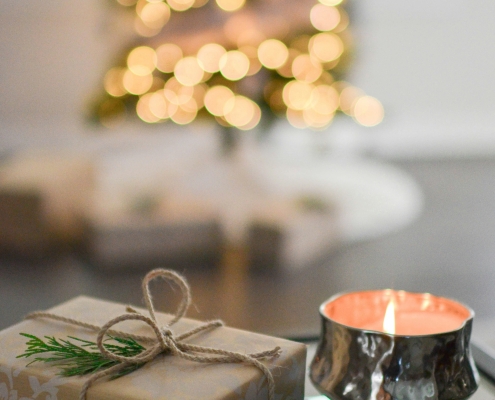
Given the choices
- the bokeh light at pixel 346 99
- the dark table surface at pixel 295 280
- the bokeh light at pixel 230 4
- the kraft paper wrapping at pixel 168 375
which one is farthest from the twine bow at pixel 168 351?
the bokeh light at pixel 346 99

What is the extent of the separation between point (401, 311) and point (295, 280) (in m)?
1.28

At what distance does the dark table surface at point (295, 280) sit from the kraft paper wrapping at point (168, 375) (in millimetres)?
893

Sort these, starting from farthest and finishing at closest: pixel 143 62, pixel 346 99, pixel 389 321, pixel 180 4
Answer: pixel 346 99
pixel 143 62
pixel 180 4
pixel 389 321

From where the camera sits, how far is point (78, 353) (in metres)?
0.50

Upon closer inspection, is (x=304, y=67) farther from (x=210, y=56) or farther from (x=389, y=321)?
(x=389, y=321)

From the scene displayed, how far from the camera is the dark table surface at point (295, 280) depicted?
5.35ft

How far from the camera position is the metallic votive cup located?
0.49 meters

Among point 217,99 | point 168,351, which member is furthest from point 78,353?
point 217,99

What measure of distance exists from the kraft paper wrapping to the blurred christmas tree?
1.79 meters

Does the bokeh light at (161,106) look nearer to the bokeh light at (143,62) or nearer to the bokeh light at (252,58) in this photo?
the bokeh light at (143,62)

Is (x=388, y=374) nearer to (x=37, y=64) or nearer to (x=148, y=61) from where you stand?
(x=148, y=61)

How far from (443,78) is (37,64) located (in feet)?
9.76

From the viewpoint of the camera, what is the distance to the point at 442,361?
0.50 m

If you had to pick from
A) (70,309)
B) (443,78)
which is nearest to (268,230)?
(70,309)
